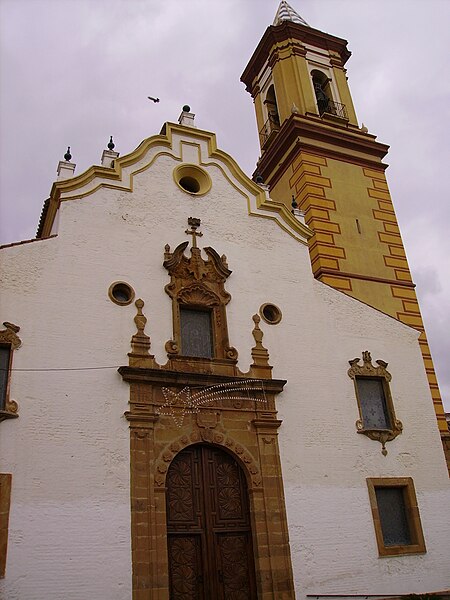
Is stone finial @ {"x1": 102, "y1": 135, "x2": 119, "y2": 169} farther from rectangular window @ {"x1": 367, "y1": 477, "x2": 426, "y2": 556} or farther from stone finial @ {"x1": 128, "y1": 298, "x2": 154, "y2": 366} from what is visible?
rectangular window @ {"x1": 367, "y1": 477, "x2": 426, "y2": 556}

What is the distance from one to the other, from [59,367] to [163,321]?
2.59 m

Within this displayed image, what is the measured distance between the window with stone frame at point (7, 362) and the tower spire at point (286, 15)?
62.2 ft

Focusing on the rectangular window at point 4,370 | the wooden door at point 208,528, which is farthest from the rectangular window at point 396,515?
the rectangular window at point 4,370

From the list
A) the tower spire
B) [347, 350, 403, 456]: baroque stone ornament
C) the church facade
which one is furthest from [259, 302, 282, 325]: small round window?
the tower spire

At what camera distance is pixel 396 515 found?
14992 mm

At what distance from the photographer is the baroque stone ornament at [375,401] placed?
50.3ft

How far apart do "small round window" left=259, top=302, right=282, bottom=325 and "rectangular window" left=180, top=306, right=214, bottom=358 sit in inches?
54.2

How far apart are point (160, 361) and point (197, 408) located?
4.17 feet

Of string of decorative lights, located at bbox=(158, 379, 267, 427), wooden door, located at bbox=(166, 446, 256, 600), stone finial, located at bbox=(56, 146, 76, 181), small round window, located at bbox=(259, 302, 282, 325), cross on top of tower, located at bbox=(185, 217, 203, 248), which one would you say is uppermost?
stone finial, located at bbox=(56, 146, 76, 181)

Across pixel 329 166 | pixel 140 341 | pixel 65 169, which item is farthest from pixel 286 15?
pixel 140 341

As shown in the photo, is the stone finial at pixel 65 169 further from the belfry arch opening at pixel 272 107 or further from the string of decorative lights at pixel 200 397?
the belfry arch opening at pixel 272 107

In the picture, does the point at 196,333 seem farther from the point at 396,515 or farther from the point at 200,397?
the point at 396,515

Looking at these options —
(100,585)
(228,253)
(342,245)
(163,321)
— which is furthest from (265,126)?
(100,585)

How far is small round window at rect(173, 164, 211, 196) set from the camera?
16656mm
